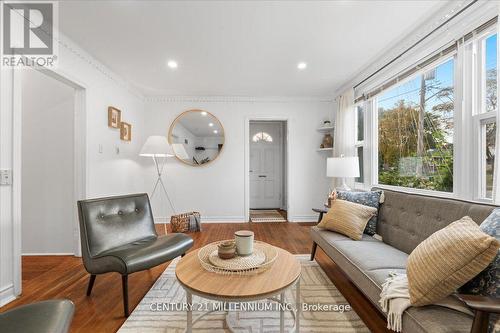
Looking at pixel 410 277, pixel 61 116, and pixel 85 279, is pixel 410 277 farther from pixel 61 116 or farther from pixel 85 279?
Answer: pixel 61 116

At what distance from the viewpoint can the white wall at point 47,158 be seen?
273 cm

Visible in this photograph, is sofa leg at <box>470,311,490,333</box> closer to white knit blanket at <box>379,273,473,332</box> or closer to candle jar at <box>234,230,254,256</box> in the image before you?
white knit blanket at <box>379,273,473,332</box>

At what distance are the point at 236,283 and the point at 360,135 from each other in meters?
3.19

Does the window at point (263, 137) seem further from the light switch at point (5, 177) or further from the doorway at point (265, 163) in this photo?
the light switch at point (5, 177)

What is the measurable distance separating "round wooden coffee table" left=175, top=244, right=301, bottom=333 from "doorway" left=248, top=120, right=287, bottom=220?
460cm

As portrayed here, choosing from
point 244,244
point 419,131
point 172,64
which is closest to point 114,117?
point 172,64

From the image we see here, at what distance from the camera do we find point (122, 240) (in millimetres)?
2088

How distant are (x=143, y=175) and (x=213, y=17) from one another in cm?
318

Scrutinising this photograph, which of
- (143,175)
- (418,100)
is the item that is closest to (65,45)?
(143,175)

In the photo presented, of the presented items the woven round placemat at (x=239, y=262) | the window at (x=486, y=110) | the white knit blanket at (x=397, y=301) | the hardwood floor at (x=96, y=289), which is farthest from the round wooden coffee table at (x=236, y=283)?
the window at (x=486, y=110)

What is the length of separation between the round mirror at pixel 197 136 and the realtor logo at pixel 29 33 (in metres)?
2.19

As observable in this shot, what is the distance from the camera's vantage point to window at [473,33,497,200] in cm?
171

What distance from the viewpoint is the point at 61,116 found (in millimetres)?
2738

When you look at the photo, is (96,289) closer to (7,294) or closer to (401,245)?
(7,294)
